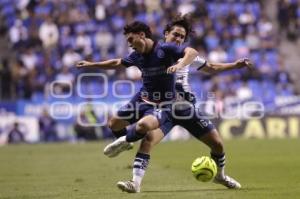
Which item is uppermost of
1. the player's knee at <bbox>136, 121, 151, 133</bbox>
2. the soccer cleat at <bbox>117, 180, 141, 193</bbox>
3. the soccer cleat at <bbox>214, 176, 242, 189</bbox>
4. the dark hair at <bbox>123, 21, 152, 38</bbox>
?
the dark hair at <bbox>123, 21, 152, 38</bbox>

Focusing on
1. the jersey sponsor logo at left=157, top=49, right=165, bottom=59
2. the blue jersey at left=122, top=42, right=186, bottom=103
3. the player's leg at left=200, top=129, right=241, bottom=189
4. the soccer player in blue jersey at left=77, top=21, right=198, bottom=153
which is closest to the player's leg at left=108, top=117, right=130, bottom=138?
the soccer player in blue jersey at left=77, top=21, right=198, bottom=153

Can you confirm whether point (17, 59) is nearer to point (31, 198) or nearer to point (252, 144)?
Result: point (252, 144)

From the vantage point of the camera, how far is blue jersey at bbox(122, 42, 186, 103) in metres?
10.4

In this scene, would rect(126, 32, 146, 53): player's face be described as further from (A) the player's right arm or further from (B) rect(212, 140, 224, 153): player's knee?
(B) rect(212, 140, 224, 153): player's knee

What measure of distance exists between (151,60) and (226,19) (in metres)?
21.5

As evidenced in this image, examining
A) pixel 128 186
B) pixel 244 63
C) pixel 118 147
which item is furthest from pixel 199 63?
pixel 128 186

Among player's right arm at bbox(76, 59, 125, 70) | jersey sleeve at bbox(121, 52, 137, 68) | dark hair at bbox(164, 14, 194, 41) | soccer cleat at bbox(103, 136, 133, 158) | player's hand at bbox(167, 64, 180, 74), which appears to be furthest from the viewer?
soccer cleat at bbox(103, 136, 133, 158)

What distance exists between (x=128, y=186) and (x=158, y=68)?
5.59 feet

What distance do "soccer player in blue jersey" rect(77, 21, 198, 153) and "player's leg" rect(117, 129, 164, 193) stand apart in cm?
12

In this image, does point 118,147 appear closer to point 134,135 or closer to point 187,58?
point 134,135

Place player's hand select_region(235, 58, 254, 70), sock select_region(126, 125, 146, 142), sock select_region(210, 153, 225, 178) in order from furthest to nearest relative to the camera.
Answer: sock select_region(210, 153, 225, 178) → player's hand select_region(235, 58, 254, 70) → sock select_region(126, 125, 146, 142)

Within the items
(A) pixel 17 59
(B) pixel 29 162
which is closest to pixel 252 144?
(B) pixel 29 162

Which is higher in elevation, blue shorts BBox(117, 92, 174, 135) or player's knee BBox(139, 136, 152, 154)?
blue shorts BBox(117, 92, 174, 135)

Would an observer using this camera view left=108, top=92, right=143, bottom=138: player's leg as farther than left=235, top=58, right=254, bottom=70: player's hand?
Yes
